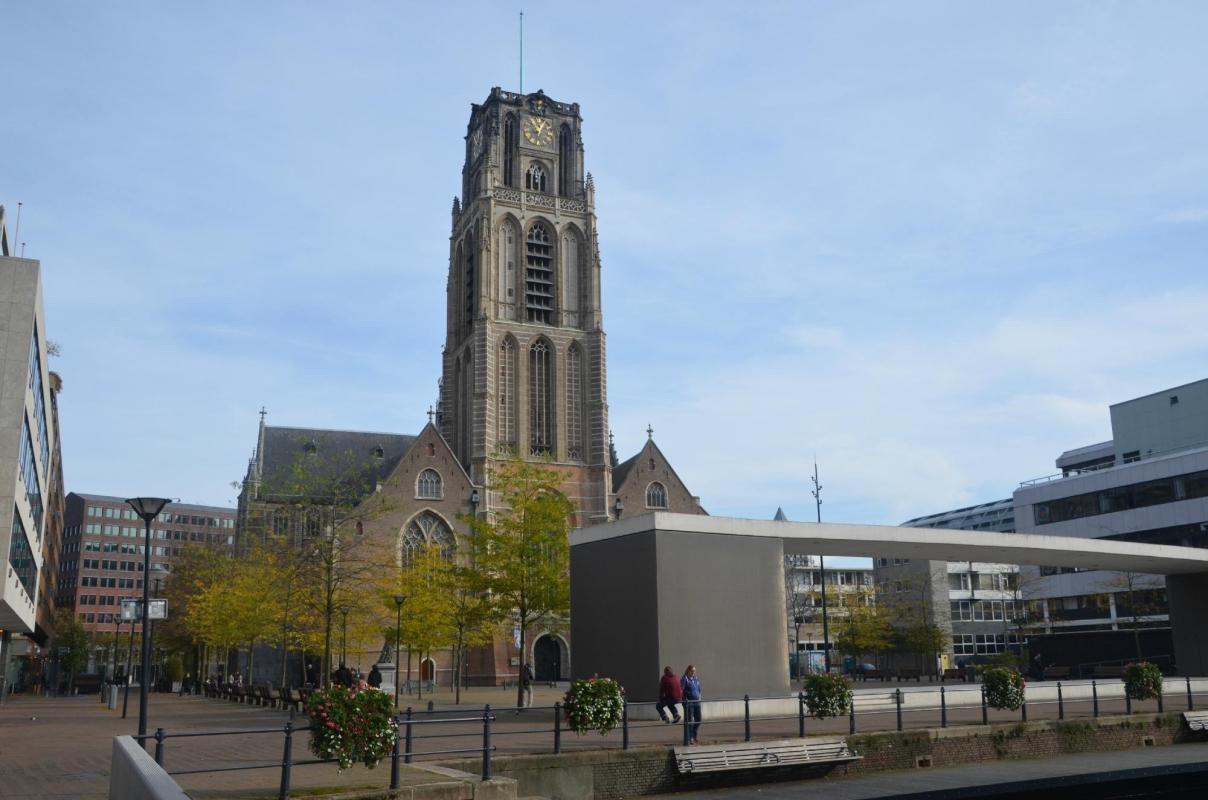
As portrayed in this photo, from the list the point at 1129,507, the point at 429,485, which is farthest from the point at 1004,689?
the point at 429,485

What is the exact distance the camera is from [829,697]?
21453 mm

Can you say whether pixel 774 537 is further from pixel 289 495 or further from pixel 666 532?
pixel 289 495

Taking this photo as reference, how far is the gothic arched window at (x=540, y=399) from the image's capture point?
250 feet

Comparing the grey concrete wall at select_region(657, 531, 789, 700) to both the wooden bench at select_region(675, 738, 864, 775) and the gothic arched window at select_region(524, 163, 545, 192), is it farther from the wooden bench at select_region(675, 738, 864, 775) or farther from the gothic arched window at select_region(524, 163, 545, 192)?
the gothic arched window at select_region(524, 163, 545, 192)

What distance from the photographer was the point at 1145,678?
25578mm

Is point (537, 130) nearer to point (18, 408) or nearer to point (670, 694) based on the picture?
point (18, 408)

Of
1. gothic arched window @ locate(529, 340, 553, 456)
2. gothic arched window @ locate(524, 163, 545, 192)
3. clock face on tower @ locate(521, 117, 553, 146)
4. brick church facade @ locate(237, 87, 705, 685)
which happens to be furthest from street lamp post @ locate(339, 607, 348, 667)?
clock face on tower @ locate(521, 117, 553, 146)

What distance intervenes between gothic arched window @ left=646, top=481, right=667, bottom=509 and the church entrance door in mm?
12601

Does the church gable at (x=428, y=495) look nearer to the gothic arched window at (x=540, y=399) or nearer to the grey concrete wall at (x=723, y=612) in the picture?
the gothic arched window at (x=540, y=399)

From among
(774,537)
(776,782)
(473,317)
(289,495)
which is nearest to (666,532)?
(774,537)

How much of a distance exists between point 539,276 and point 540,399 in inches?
391

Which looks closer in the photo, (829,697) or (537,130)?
(829,697)

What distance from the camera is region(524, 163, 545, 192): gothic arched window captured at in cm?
8288

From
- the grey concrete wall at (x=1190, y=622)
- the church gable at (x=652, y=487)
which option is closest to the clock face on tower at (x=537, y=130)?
the church gable at (x=652, y=487)
